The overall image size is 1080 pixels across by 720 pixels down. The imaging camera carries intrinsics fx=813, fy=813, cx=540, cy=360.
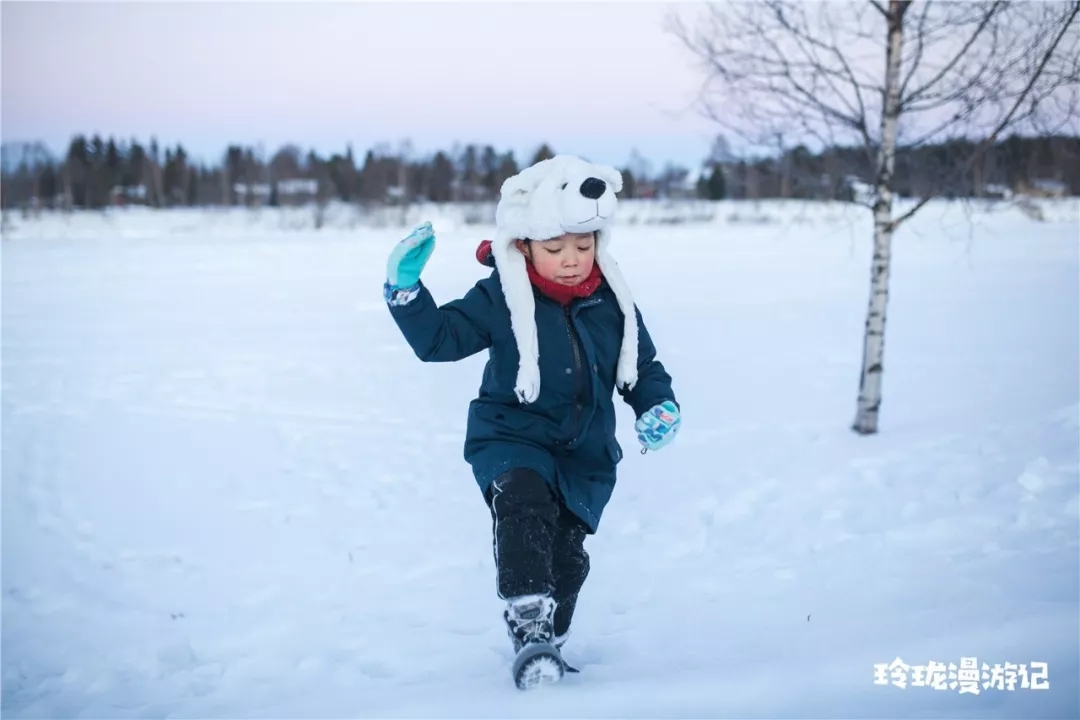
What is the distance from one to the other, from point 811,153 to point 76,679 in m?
5.75

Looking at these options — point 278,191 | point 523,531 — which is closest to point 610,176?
point 523,531

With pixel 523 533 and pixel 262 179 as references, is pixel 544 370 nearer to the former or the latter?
→ pixel 523 533

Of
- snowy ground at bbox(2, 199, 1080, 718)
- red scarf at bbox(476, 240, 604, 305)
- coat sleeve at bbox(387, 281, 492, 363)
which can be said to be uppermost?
red scarf at bbox(476, 240, 604, 305)

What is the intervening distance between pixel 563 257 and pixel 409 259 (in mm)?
560

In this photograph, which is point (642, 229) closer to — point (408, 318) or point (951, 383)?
point (951, 383)

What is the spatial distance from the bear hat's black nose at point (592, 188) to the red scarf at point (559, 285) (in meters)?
0.30

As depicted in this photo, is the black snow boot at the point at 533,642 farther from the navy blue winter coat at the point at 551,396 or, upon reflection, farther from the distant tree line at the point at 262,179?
the distant tree line at the point at 262,179

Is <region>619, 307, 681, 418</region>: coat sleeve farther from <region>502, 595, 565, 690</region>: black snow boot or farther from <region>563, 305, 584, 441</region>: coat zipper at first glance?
<region>502, 595, 565, 690</region>: black snow boot

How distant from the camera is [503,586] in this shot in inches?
102

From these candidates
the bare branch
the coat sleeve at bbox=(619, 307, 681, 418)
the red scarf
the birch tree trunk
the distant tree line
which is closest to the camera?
the red scarf

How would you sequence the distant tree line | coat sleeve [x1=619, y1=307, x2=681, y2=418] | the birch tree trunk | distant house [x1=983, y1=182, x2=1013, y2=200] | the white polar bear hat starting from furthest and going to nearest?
the distant tree line → distant house [x1=983, y1=182, x2=1013, y2=200] → the birch tree trunk → coat sleeve [x1=619, y1=307, x2=681, y2=418] → the white polar bear hat

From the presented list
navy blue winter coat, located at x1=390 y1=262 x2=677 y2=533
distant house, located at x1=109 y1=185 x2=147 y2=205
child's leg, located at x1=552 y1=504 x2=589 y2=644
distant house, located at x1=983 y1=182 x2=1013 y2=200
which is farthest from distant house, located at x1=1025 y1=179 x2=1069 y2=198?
distant house, located at x1=109 y1=185 x2=147 y2=205

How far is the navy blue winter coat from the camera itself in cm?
274

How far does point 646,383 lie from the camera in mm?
2955
